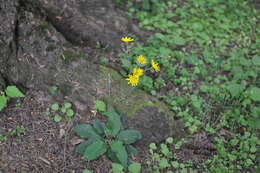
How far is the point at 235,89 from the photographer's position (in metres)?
3.50

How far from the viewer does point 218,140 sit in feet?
10.2

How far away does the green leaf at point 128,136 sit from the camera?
2.78 meters

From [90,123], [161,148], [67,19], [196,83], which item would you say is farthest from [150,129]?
[67,19]

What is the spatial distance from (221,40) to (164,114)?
188 cm

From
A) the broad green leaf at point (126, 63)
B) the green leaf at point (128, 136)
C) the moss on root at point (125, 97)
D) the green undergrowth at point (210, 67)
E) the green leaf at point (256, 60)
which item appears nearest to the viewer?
the green leaf at point (128, 136)

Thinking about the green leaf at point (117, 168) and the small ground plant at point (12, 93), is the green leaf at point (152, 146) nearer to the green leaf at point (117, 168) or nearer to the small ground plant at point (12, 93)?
the green leaf at point (117, 168)

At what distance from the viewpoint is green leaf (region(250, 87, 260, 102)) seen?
344cm

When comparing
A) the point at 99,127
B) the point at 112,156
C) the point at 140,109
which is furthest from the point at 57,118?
the point at 140,109

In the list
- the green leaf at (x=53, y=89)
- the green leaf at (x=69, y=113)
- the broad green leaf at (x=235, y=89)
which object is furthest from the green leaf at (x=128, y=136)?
the broad green leaf at (x=235, y=89)

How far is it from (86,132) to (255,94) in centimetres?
210

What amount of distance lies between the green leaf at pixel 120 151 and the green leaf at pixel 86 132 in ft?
0.55

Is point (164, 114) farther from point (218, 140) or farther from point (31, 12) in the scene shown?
point (31, 12)

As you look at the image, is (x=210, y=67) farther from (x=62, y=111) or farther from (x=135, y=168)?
(x=62, y=111)

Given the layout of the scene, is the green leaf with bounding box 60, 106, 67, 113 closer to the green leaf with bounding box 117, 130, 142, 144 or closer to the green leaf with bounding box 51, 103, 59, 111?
the green leaf with bounding box 51, 103, 59, 111
